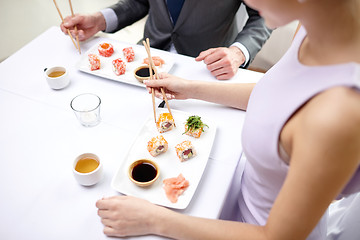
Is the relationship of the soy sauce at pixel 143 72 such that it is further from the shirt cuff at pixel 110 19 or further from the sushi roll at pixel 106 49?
the shirt cuff at pixel 110 19

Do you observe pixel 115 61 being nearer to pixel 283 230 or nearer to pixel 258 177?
pixel 258 177

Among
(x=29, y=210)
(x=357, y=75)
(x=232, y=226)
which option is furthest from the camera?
(x=29, y=210)

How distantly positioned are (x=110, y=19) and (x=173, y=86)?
893 mm

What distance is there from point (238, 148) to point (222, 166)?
0.12 meters

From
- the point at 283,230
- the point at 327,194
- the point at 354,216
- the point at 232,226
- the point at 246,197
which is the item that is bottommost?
the point at 354,216

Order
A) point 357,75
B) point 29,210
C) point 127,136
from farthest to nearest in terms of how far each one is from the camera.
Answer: point 127,136 < point 29,210 < point 357,75

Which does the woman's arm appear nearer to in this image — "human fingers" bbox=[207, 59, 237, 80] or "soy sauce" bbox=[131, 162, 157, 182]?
"human fingers" bbox=[207, 59, 237, 80]

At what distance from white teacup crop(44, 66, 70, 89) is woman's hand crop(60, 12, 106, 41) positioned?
1.05ft

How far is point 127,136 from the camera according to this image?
124 centimetres

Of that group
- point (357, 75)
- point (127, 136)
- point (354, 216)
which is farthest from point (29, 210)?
point (354, 216)

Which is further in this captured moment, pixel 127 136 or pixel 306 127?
pixel 127 136

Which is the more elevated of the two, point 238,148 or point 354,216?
point 238,148

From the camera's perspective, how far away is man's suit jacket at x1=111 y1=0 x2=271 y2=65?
1.81m

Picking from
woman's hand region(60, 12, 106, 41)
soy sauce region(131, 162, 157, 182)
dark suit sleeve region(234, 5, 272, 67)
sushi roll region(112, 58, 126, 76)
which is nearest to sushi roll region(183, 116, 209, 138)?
soy sauce region(131, 162, 157, 182)
